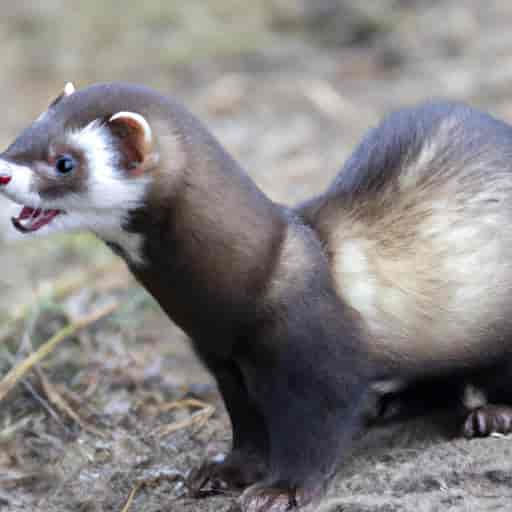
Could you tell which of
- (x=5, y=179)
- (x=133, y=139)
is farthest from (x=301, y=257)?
(x=5, y=179)

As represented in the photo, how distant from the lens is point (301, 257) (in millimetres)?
2553

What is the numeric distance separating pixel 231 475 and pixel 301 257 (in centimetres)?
67

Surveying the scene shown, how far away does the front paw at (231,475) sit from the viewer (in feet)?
9.22

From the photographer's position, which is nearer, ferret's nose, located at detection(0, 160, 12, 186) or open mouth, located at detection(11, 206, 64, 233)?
ferret's nose, located at detection(0, 160, 12, 186)

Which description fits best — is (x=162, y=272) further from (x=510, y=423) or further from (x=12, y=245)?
→ (x=12, y=245)

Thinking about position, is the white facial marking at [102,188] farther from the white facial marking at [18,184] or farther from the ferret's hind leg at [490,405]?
the ferret's hind leg at [490,405]

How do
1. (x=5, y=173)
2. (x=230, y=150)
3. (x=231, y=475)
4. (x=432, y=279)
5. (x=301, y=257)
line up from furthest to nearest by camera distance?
1. (x=230, y=150)
2. (x=231, y=475)
3. (x=432, y=279)
4. (x=301, y=257)
5. (x=5, y=173)

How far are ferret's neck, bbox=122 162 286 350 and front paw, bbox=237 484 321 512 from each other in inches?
17.2

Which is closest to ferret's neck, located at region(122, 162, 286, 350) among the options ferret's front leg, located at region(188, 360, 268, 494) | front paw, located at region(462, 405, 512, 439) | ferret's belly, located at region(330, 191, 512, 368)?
ferret's belly, located at region(330, 191, 512, 368)

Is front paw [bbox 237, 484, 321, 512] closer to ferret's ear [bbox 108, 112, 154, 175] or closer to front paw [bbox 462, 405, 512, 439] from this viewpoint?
front paw [bbox 462, 405, 512, 439]

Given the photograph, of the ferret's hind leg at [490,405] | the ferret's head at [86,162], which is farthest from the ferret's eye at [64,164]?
the ferret's hind leg at [490,405]

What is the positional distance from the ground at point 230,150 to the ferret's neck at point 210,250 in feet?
1.87

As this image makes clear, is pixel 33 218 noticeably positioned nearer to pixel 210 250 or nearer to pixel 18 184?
pixel 18 184

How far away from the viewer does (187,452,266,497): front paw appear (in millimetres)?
2811
